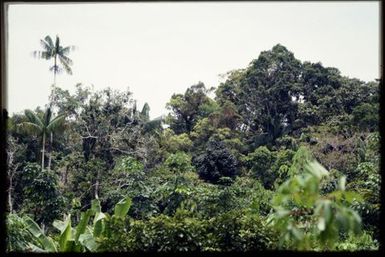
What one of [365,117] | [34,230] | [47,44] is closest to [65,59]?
[47,44]

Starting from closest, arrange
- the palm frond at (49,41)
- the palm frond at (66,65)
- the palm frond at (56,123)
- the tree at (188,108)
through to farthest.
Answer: the palm frond at (56,123), the palm frond at (49,41), the palm frond at (66,65), the tree at (188,108)

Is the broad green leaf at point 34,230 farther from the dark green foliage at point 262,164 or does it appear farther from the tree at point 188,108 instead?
the tree at point 188,108

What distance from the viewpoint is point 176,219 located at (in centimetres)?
306

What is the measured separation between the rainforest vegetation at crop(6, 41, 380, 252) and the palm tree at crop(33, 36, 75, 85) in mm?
28

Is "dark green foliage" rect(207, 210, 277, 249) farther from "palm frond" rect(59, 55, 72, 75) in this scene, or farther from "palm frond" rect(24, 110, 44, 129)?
"palm frond" rect(59, 55, 72, 75)

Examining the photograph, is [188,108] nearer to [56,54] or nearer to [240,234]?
[56,54]

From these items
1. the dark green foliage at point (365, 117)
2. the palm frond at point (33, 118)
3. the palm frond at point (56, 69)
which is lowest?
the palm frond at point (33, 118)

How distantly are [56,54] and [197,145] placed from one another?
15.8 feet

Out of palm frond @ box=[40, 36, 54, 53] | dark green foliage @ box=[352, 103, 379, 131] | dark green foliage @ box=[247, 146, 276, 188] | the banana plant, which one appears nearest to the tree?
dark green foliage @ box=[247, 146, 276, 188]

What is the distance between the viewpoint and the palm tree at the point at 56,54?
44.8 feet

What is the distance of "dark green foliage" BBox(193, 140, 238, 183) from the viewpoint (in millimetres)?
12359

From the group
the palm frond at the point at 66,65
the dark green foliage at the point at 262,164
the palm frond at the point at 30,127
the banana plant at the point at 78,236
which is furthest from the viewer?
the palm frond at the point at 66,65

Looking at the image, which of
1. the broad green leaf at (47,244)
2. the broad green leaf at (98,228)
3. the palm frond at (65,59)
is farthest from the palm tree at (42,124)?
the broad green leaf at (47,244)

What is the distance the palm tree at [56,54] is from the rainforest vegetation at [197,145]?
3 centimetres
